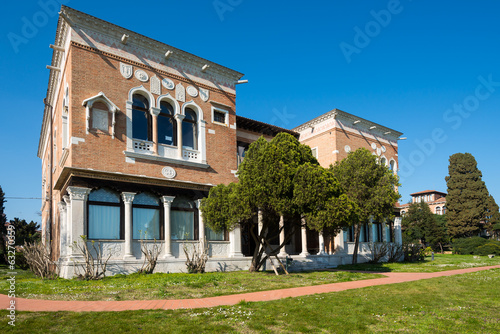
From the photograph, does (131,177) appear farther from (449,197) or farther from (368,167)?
(449,197)

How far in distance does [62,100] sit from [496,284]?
69.3ft

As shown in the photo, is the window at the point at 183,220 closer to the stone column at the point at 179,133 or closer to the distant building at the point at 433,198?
the stone column at the point at 179,133

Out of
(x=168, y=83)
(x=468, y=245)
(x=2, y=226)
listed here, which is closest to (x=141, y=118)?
(x=168, y=83)

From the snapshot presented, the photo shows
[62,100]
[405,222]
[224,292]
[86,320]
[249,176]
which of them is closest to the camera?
[86,320]

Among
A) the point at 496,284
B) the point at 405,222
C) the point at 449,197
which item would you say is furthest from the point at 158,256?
the point at 405,222

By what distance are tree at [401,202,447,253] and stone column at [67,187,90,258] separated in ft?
151

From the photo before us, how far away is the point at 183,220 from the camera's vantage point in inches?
799

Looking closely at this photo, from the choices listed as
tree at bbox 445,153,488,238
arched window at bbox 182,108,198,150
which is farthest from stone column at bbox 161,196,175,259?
tree at bbox 445,153,488,238

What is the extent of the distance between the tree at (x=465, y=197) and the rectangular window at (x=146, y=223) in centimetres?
4416

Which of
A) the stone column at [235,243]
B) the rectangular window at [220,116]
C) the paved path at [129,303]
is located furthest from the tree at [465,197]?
the paved path at [129,303]

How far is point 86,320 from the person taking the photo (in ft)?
24.7

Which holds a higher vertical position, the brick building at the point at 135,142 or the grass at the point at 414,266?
the brick building at the point at 135,142

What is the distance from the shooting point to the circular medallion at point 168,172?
1954cm

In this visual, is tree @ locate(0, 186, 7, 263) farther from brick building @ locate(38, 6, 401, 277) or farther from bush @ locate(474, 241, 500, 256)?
bush @ locate(474, 241, 500, 256)
